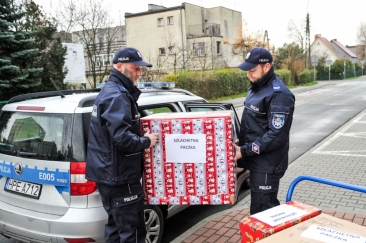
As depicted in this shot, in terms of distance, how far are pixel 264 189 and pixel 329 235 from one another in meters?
1.21

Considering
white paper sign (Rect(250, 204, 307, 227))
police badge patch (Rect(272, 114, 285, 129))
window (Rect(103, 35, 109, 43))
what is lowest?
white paper sign (Rect(250, 204, 307, 227))

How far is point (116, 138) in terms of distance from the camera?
2.75 meters

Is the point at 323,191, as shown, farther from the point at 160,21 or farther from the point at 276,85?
the point at 160,21

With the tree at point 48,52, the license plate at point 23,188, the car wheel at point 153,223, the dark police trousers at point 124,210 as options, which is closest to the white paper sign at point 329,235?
the dark police trousers at point 124,210

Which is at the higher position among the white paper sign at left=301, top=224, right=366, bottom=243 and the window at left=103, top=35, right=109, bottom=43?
the window at left=103, top=35, right=109, bottom=43

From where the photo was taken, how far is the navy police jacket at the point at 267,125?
3.00m

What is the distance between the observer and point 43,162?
10.9 ft

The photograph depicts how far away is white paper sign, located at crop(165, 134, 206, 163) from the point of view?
9.37ft

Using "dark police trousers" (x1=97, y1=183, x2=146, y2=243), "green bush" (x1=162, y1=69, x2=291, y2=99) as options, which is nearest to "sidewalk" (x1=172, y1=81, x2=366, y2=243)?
"dark police trousers" (x1=97, y1=183, x2=146, y2=243)

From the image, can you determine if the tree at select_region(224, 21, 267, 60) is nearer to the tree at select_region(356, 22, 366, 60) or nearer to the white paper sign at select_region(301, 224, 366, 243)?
the white paper sign at select_region(301, 224, 366, 243)

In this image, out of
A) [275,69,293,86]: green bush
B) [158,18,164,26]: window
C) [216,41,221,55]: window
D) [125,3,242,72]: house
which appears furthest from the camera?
[216,41,221,55]: window

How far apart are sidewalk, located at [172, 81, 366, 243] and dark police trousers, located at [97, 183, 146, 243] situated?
1.12 m

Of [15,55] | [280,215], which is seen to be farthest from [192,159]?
[15,55]

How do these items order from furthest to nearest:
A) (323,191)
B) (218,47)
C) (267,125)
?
1. (218,47)
2. (323,191)
3. (267,125)
